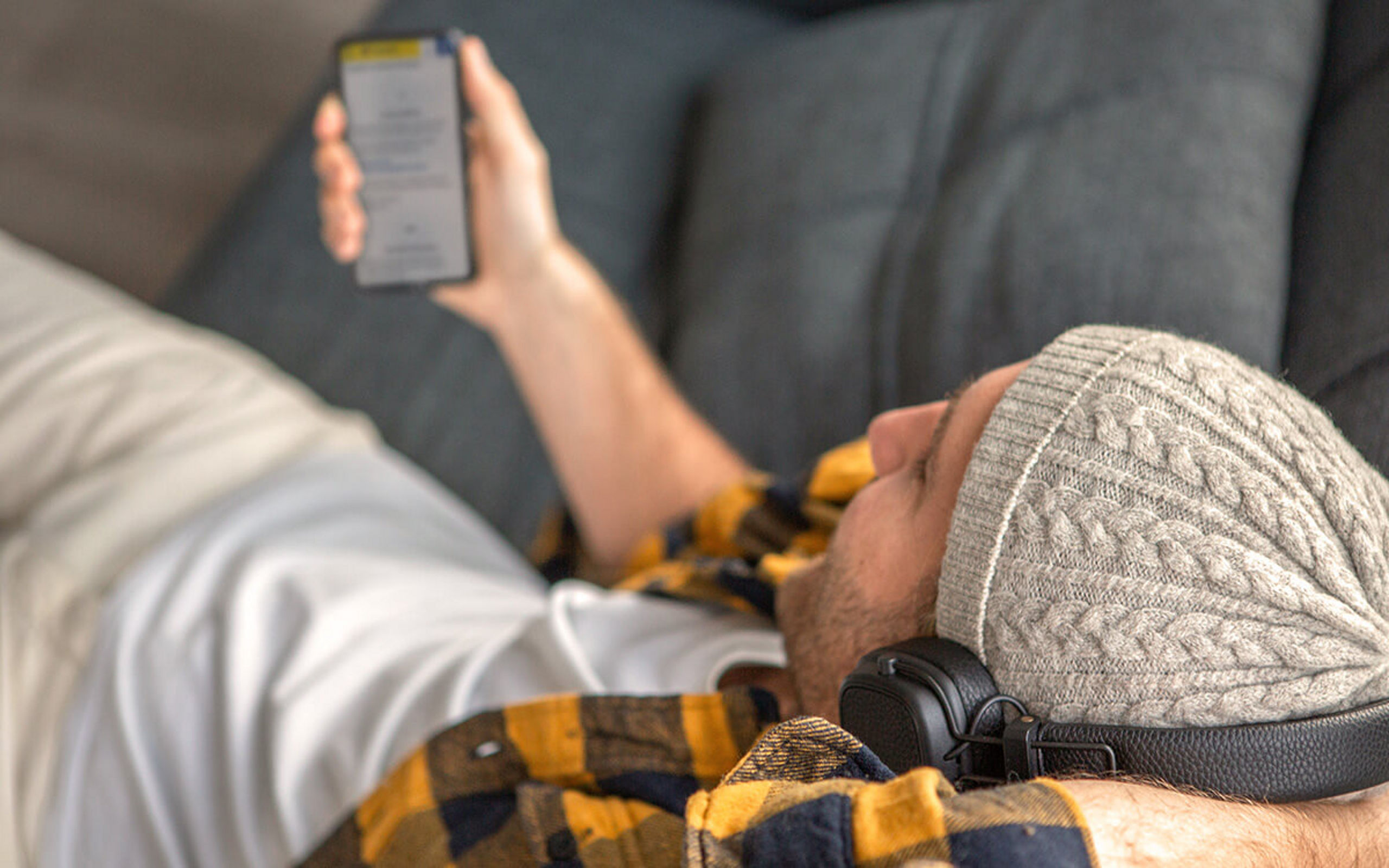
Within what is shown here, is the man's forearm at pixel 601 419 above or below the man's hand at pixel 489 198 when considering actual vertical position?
below

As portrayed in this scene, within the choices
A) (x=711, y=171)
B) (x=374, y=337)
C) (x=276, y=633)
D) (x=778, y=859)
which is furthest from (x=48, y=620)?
(x=711, y=171)

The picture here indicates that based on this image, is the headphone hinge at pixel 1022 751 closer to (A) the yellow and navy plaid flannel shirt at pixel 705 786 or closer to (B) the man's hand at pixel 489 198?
(A) the yellow and navy plaid flannel shirt at pixel 705 786

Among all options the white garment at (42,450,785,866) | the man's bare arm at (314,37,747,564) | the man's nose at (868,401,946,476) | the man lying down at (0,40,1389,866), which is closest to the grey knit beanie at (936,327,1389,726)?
the man lying down at (0,40,1389,866)

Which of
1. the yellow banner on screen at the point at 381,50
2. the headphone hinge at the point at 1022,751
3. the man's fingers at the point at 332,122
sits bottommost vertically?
the headphone hinge at the point at 1022,751

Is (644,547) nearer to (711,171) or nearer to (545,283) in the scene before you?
(545,283)

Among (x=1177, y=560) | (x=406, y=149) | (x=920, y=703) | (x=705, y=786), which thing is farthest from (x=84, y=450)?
(x=1177, y=560)

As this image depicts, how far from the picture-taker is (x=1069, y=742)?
0.52 m

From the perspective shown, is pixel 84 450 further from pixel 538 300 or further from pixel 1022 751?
pixel 1022 751

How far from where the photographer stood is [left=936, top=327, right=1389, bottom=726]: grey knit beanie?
20.2 inches

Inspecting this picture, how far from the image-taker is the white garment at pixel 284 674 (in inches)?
33.7

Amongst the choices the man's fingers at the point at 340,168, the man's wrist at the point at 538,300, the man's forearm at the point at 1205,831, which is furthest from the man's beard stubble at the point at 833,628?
the man's fingers at the point at 340,168

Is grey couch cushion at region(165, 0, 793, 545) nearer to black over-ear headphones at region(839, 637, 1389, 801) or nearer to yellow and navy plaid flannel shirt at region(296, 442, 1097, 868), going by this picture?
yellow and navy plaid flannel shirt at region(296, 442, 1097, 868)

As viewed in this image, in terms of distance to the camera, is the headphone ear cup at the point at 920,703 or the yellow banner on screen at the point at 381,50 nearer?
the headphone ear cup at the point at 920,703

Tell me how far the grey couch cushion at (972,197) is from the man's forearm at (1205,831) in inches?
18.4
